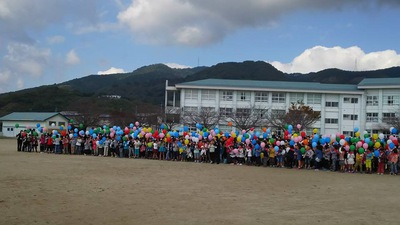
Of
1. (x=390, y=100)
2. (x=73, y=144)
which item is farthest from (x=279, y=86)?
(x=73, y=144)

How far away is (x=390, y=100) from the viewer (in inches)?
1923

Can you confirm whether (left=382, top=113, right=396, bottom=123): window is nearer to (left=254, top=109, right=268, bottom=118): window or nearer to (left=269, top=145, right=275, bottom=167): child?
(left=254, top=109, right=268, bottom=118): window

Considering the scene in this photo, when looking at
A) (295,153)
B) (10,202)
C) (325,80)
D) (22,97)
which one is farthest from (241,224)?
(325,80)

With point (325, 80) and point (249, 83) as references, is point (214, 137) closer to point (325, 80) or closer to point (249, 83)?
point (249, 83)

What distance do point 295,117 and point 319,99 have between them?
9.91 meters

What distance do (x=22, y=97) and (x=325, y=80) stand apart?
8600 cm

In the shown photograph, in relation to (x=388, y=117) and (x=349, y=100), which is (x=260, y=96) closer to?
(x=349, y=100)

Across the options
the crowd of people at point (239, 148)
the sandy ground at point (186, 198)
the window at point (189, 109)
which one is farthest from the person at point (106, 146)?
the window at point (189, 109)

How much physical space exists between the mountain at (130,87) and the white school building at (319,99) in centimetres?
854

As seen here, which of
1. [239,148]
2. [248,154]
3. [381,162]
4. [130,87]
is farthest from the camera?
[130,87]

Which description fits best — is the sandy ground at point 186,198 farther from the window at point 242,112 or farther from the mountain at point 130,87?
the mountain at point 130,87

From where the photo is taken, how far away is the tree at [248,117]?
43719 mm

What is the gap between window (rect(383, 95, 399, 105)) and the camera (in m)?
48.5

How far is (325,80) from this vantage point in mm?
122188
